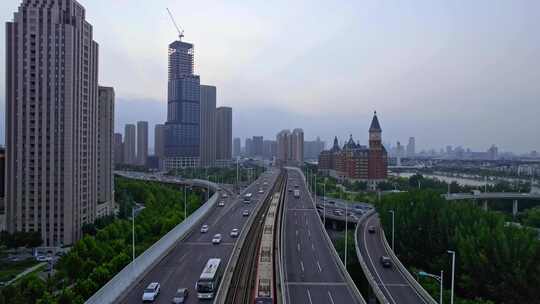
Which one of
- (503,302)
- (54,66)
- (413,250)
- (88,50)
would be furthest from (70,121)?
(503,302)

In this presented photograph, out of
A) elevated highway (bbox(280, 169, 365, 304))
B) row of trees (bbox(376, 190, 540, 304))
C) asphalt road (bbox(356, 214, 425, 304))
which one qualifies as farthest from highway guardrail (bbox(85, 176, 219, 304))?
row of trees (bbox(376, 190, 540, 304))

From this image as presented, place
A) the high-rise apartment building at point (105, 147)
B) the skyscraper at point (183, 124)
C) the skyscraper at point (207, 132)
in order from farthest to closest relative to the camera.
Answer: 1. the skyscraper at point (207, 132)
2. the skyscraper at point (183, 124)
3. the high-rise apartment building at point (105, 147)

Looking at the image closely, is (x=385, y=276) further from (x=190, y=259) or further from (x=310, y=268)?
(x=190, y=259)

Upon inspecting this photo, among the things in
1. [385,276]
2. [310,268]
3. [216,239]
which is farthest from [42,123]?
[385,276]

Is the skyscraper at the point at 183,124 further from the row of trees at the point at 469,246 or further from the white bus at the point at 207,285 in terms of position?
the white bus at the point at 207,285

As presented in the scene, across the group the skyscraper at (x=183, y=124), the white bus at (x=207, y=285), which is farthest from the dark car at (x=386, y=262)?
the skyscraper at (x=183, y=124)

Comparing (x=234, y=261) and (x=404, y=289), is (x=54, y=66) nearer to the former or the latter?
(x=234, y=261)
